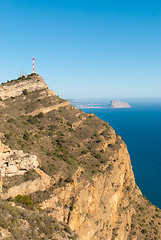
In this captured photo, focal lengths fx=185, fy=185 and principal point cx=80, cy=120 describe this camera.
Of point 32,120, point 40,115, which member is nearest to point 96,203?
point 32,120

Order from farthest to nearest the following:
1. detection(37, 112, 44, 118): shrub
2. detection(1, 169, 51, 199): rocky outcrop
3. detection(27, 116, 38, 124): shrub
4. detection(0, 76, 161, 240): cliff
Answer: detection(37, 112, 44, 118): shrub → detection(27, 116, 38, 124): shrub → detection(0, 76, 161, 240): cliff → detection(1, 169, 51, 199): rocky outcrop

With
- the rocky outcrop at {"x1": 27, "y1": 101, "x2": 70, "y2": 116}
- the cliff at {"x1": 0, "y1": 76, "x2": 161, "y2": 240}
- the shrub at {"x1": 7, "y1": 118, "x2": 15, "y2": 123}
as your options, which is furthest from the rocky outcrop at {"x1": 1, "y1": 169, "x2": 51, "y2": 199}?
the rocky outcrop at {"x1": 27, "y1": 101, "x2": 70, "y2": 116}

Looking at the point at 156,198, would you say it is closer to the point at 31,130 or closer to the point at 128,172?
the point at 128,172

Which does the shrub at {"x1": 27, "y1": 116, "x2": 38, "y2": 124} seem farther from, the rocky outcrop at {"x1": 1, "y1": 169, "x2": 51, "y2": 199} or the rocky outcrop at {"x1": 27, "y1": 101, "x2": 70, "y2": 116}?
the rocky outcrop at {"x1": 1, "y1": 169, "x2": 51, "y2": 199}

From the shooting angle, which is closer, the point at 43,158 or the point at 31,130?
the point at 43,158

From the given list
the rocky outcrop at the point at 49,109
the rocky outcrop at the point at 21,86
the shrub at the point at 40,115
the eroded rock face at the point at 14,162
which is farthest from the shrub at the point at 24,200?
the rocky outcrop at the point at 21,86

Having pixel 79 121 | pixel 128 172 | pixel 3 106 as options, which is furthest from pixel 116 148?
pixel 3 106
